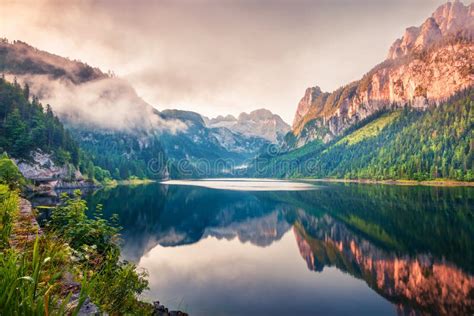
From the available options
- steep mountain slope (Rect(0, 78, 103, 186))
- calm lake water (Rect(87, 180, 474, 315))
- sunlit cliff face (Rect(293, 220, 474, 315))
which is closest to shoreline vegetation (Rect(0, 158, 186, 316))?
calm lake water (Rect(87, 180, 474, 315))

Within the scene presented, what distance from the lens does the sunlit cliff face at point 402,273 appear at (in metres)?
16.9

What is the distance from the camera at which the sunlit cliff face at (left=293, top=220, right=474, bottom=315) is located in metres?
16.9

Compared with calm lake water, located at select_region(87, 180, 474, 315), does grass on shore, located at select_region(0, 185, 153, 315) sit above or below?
above

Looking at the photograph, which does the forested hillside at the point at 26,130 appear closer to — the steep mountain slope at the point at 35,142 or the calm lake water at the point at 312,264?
the steep mountain slope at the point at 35,142

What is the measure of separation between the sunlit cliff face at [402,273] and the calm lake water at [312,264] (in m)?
0.06

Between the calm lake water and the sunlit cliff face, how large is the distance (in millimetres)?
61

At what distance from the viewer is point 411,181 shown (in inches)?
6250

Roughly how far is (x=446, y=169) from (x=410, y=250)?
16419cm

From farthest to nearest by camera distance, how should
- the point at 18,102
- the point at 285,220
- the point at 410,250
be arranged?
the point at 18,102, the point at 285,220, the point at 410,250

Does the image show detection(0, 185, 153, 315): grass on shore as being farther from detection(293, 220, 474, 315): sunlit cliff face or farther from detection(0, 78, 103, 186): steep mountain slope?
detection(0, 78, 103, 186): steep mountain slope

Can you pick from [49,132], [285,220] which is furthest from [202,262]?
[49,132]

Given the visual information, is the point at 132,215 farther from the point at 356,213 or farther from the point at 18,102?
the point at 18,102

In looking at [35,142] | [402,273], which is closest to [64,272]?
[402,273]

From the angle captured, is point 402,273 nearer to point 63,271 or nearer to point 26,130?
point 63,271
